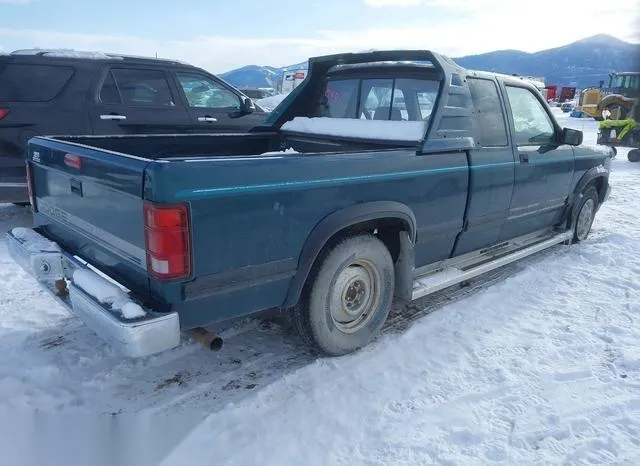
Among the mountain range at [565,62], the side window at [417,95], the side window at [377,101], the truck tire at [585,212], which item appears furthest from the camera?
the mountain range at [565,62]

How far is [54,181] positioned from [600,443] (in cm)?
347

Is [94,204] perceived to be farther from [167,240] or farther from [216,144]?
[216,144]

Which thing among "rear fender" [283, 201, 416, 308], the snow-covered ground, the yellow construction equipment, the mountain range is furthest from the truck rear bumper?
the mountain range

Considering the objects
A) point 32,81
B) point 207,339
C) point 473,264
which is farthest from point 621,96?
point 207,339

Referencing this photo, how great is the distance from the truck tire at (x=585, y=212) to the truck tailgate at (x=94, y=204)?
15.6ft

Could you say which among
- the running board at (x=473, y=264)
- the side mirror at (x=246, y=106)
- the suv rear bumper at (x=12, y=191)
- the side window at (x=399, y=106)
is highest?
the side window at (x=399, y=106)

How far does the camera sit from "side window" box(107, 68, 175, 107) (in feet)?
20.6

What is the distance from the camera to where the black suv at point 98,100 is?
18.3 feet

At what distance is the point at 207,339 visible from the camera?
8.85ft

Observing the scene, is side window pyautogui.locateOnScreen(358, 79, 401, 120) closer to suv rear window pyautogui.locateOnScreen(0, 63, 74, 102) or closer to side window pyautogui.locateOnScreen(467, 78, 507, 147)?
side window pyautogui.locateOnScreen(467, 78, 507, 147)

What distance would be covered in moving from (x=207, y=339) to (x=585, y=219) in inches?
191

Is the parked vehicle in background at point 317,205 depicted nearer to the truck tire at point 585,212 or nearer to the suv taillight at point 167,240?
the suv taillight at point 167,240

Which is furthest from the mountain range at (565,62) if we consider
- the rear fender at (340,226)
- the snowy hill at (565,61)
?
the rear fender at (340,226)

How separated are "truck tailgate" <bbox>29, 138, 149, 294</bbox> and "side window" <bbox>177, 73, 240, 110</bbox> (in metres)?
3.52
